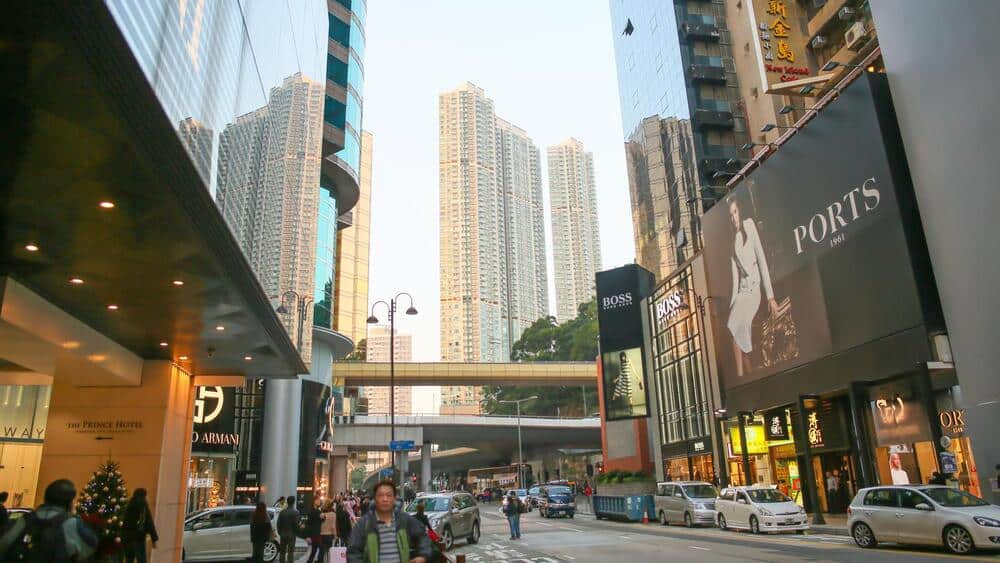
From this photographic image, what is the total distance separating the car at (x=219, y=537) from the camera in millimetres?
18688

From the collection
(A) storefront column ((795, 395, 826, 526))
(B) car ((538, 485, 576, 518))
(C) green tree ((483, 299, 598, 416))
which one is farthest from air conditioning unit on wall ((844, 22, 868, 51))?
(C) green tree ((483, 299, 598, 416))

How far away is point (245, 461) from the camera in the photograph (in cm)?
3681

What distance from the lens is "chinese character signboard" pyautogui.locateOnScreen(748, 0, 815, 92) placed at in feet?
119

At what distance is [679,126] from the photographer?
48.7 meters

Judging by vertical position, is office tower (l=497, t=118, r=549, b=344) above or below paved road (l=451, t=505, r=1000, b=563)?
above

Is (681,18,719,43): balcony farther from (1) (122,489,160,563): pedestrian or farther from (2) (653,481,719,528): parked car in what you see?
(1) (122,489,160,563): pedestrian

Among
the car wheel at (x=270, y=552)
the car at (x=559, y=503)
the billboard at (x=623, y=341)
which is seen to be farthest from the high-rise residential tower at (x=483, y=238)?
the car wheel at (x=270, y=552)

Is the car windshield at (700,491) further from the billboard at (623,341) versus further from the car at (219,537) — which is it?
the billboard at (623,341)

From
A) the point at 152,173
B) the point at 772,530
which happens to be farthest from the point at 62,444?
the point at 772,530

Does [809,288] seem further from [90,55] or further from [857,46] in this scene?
[90,55]

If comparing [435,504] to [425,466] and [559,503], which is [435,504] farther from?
[425,466]

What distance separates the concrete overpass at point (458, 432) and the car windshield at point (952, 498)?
5181 cm

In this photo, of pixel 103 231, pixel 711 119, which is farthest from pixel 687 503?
pixel 711 119

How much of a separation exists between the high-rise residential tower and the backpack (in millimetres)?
124127
